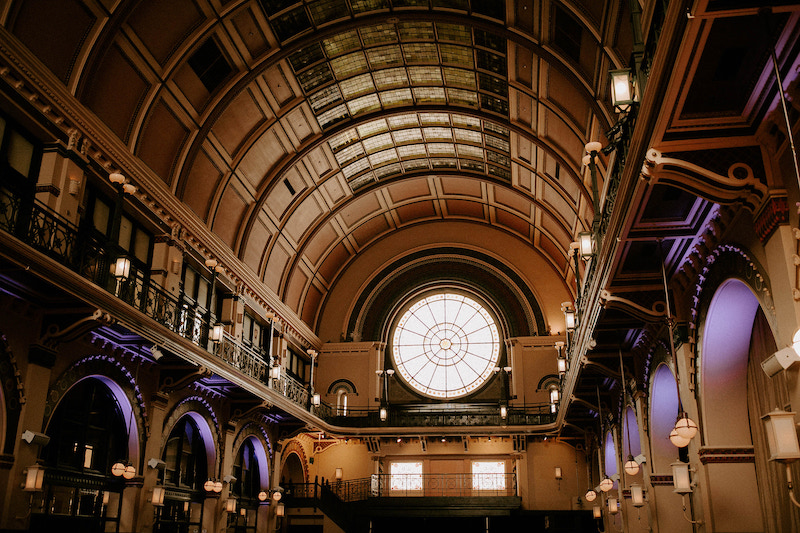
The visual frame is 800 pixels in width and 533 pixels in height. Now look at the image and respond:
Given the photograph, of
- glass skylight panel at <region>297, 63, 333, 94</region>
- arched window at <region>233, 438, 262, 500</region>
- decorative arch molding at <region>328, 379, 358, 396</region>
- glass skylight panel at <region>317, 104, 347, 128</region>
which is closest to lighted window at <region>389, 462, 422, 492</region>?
decorative arch molding at <region>328, 379, 358, 396</region>

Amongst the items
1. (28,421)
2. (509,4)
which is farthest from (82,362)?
(509,4)

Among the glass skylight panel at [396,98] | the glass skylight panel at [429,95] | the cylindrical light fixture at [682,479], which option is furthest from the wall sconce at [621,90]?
the glass skylight panel at [396,98]

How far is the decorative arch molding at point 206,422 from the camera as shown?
1825 cm

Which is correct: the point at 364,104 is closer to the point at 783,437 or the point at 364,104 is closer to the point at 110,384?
the point at 110,384

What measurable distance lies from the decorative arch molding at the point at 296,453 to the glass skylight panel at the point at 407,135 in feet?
39.8

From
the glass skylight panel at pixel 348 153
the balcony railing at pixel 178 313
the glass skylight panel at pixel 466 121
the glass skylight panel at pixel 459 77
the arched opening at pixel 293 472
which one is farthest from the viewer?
the arched opening at pixel 293 472

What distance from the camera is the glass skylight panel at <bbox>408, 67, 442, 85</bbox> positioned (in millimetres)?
22641

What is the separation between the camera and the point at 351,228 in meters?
30.1

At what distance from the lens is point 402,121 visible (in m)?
25.9

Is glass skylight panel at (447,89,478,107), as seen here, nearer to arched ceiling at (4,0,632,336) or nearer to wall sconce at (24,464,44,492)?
arched ceiling at (4,0,632,336)

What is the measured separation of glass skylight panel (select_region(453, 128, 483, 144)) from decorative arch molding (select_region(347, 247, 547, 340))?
6582 mm

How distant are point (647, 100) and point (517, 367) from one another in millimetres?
23074

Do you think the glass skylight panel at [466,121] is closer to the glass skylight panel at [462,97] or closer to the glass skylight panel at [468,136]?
the glass skylight panel at [468,136]

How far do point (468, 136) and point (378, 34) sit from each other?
6278 millimetres
